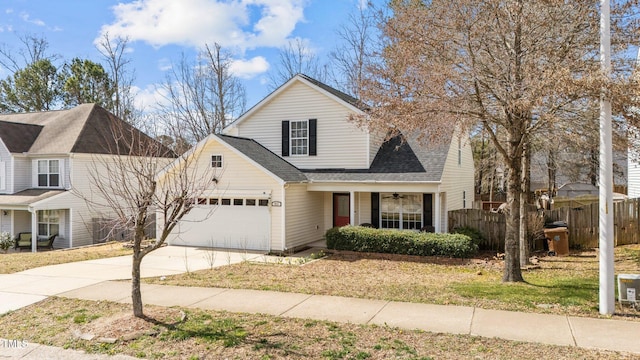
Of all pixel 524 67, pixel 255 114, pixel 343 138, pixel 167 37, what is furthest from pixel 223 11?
pixel 524 67

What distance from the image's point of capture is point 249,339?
6.35 metres

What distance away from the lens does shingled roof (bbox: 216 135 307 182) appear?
16.7 meters

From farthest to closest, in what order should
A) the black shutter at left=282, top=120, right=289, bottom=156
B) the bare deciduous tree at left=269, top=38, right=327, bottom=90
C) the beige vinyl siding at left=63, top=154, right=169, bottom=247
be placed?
the bare deciduous tree at left=269, top=38, right=327, bottom=90 → the beige vinyl siding at left=63, top=154, right=169, bottom=247 → the black shutter at left=282, top=120, right=289, bottom=156

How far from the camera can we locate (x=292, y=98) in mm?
19281

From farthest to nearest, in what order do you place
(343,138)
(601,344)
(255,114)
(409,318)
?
(255,114), (343,138), (409,318), (601,344)

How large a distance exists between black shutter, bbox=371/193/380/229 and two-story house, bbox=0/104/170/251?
12.7 m

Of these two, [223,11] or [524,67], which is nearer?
[524,67]

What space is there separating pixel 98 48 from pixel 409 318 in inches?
1349

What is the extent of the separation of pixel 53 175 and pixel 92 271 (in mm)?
13524

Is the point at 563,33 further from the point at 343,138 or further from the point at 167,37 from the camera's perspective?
the point at 167,37

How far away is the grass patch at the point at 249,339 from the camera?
5.73 m

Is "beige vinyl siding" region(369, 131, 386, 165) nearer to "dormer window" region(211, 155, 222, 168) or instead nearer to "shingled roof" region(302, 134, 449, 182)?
"shingled roof" region(302, 134, 449, 182)

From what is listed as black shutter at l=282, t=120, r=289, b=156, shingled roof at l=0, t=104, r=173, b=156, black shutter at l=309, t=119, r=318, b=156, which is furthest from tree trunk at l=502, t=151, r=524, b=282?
shingled roof at l=0, t=104, r=173, b=156

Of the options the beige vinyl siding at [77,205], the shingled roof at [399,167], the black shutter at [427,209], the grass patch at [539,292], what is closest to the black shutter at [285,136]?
the shingled roof at [399,167]
